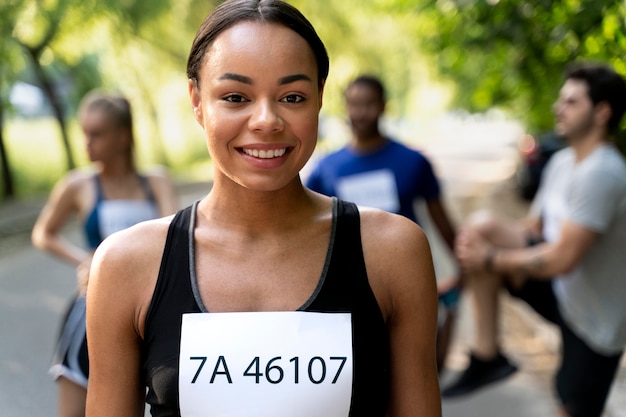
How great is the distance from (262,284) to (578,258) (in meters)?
1.97

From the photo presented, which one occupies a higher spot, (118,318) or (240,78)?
(240,78)

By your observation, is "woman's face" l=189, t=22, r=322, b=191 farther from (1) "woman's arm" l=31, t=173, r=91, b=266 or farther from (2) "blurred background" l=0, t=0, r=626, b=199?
(1) "woman's arm" l=31, t=173, r=91, b=266

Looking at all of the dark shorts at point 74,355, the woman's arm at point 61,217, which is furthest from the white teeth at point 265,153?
the woman's arm at point 61,217

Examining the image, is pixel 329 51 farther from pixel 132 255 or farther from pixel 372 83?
pixel 132 255

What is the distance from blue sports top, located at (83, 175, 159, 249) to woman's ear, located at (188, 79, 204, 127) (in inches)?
87.3

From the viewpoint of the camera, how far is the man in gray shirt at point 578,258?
11.1ft

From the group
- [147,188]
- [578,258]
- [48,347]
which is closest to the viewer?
[578,258]

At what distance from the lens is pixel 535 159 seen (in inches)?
583

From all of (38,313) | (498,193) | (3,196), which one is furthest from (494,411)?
(3,196)

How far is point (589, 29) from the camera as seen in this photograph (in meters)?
3.43

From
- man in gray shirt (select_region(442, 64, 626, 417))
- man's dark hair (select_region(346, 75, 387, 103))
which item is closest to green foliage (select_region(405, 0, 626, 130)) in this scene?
man in gray shirt (select_region(442, 64, 626, 417))

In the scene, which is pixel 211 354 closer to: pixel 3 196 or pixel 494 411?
pixel 494 411

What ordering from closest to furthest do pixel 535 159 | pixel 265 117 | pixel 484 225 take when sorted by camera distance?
pixel 265 117 < pixel 484 225 < pixel 535 159

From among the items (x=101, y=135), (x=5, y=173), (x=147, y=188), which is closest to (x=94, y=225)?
(x=147, y=188)
